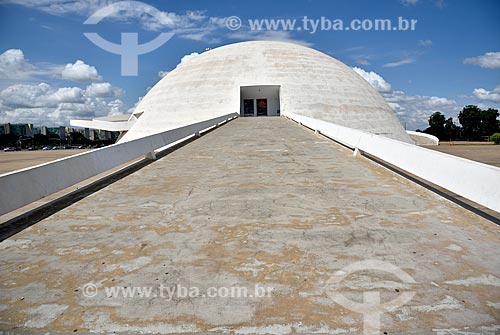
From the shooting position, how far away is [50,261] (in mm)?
3443

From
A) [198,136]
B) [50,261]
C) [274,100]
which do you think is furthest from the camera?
[274,100]

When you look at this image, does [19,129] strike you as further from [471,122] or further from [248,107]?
[471,122]

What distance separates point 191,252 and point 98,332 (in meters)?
1.26

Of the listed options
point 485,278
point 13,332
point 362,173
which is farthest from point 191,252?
point 362,173

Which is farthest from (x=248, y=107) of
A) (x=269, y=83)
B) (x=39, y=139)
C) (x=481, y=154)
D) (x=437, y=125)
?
(x=437, y=125)

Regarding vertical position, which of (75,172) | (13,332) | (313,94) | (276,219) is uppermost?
(313,94)

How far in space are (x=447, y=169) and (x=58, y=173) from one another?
580 centimetres

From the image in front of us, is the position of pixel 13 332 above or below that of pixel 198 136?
below

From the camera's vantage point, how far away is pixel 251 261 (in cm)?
330

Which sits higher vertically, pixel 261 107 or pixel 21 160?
pixel 261 107

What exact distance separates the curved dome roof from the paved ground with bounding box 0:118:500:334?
893 inches

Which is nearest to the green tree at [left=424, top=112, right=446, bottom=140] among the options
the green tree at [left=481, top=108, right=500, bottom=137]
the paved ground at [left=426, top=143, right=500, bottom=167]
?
the green tree at [left=481, top=108, right=500, bottom=137]

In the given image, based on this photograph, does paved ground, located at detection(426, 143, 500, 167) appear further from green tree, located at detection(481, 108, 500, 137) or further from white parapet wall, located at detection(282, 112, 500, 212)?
green tree, located at detection(481, 108, 500, 137)

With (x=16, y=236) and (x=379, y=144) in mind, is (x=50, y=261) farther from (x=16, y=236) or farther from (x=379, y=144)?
(x=379, y=144)
